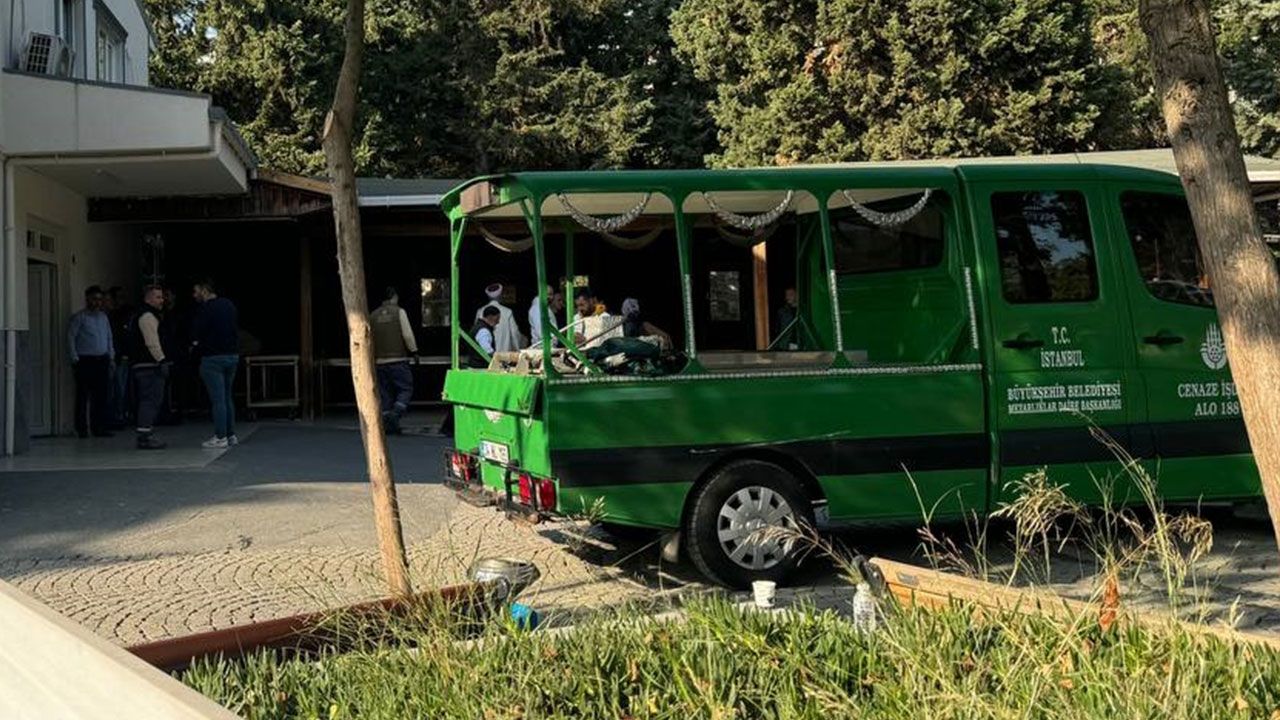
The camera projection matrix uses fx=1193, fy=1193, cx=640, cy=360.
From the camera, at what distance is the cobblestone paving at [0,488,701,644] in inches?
250

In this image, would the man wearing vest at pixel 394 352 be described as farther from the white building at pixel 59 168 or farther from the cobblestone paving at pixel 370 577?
the cobblestone paving at pixel 370 577

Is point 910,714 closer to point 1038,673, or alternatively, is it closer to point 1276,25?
point 1038,673

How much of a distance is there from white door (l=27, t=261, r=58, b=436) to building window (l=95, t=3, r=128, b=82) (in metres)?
4.79

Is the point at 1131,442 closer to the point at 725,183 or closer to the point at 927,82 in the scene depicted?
the point at 725,183

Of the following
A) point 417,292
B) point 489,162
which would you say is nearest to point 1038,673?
point 417,292

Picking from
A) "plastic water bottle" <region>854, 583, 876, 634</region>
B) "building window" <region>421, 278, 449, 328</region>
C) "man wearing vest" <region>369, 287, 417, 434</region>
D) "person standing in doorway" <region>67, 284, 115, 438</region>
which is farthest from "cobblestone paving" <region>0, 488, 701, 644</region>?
"building window" <region>421, 278, 449, 328</region>

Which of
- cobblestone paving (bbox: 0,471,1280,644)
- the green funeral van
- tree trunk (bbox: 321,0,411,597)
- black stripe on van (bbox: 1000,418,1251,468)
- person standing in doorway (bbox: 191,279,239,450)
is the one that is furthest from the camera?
person standing in doorway (bbox: 191,279,239,450)

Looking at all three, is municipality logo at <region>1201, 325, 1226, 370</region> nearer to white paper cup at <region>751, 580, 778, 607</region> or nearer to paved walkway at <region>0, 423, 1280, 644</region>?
paved walkway at <region>0, 423, 1280, 644</region>

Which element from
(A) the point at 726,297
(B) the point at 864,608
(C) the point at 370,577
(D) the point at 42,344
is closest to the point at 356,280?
(C) the point at 370,577

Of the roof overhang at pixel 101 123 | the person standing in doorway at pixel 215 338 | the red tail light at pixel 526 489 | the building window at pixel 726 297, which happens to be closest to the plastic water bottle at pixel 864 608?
the red tail light at pixel 526 489

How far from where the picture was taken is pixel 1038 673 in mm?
3338

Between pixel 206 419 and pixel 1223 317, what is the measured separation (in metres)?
16.4

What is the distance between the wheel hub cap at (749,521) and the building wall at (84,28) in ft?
34.7

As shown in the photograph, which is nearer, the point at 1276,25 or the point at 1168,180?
the point at 1168,180
